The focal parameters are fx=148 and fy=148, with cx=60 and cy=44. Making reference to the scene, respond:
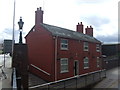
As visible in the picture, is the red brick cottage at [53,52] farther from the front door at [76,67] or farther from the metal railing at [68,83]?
Result: the metal railing at [68,83]

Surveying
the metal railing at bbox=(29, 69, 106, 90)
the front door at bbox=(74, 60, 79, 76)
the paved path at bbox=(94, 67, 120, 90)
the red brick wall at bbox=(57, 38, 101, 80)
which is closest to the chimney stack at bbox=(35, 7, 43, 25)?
the red brick wall at bbox=(57, 38, 101, 80)

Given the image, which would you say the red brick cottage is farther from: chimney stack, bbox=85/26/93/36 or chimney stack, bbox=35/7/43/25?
chimney stack, bbox=85/26/93/36

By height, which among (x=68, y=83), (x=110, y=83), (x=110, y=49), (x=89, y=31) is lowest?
(x=110, y=83)

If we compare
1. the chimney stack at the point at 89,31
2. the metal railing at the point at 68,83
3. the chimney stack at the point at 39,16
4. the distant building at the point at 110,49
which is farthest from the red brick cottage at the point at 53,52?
the distant building at the point at 110,49

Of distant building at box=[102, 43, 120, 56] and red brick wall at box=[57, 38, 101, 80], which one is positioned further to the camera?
distant building at box=[102, 43, 120, 56]

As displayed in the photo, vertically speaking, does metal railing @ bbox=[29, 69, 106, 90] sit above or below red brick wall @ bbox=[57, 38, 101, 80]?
below

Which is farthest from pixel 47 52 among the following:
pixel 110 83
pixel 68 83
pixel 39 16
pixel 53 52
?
pixel 110 83

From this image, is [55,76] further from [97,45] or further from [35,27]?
[97,45]

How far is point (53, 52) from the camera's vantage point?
17.2m

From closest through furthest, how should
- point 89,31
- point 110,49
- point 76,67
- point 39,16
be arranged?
point 39,16
point 76,67
point 89,31
point 110,49

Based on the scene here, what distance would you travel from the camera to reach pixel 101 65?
97.2 ft

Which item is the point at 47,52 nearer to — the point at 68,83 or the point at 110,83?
the point at 68,83

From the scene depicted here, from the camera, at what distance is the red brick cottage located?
17.4 metres

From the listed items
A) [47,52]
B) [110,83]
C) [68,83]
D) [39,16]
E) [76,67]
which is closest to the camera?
[68,83]
